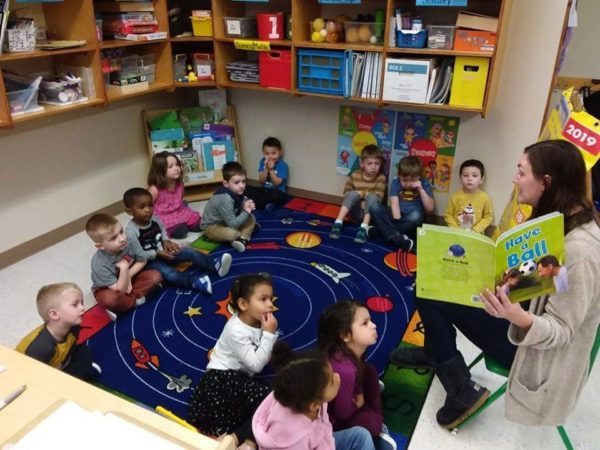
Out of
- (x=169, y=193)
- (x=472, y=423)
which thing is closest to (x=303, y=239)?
(x=169, y=193)

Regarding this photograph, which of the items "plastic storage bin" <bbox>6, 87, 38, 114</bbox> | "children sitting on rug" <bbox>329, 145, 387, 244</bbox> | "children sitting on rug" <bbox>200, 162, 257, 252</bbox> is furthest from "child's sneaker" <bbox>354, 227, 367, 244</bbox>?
"plastic storage bin" <bbox>6, 87, 38, 114</bbox>

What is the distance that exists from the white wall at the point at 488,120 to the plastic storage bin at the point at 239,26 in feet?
1.74

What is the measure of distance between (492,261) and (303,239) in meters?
1.98

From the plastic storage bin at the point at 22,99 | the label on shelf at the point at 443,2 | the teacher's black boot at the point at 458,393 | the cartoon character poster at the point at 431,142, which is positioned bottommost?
the teacher's black boot at the point at 458,393

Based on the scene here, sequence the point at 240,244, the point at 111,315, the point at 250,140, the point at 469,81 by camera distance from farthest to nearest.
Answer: the point at 250,140 → the point at 240,244 → the point at 469,81 → the point at 111,315

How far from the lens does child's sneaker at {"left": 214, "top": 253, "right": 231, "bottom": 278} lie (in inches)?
A: 114

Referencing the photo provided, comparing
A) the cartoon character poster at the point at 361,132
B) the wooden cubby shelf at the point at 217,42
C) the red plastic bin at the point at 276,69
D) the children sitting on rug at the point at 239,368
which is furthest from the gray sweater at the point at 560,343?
the red plastic bin at the point at 276,69

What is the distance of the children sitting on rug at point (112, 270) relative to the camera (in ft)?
8.07

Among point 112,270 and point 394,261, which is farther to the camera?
point 394,261

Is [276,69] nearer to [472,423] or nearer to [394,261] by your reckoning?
[394,261]

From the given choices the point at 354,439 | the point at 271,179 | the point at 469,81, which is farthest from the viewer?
the point at 271,179

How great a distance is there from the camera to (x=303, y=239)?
3.36m

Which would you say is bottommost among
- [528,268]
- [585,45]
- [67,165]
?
[67,165]

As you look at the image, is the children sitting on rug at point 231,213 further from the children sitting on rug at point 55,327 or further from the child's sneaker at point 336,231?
the children sitting on rug at point 55,327
